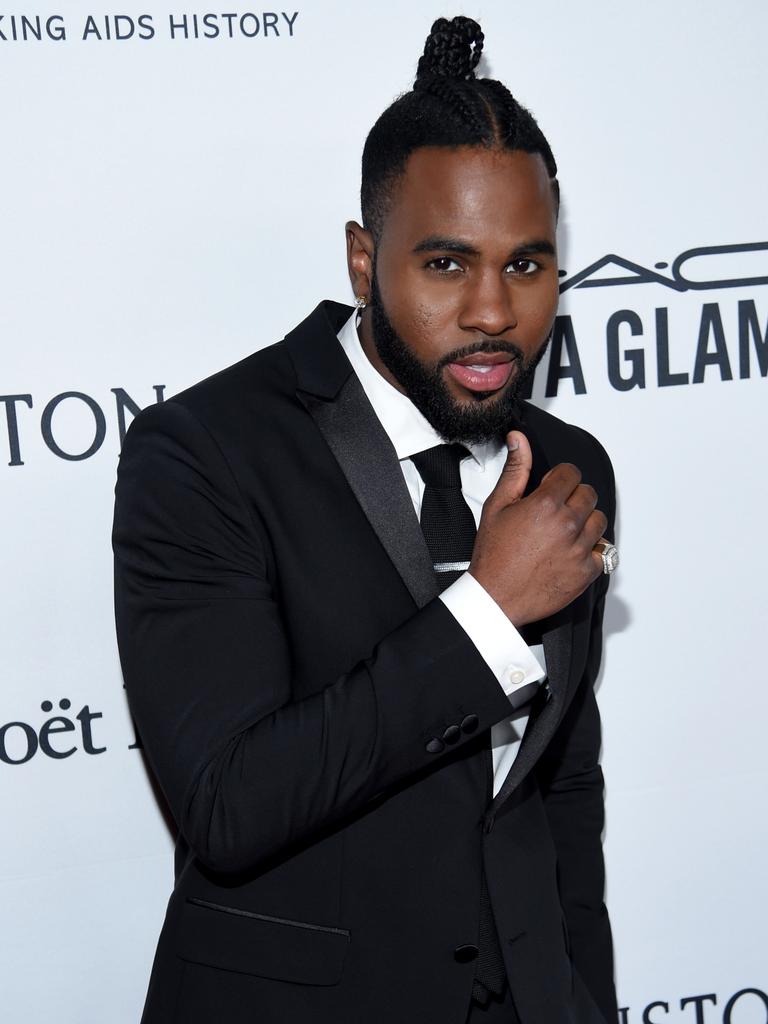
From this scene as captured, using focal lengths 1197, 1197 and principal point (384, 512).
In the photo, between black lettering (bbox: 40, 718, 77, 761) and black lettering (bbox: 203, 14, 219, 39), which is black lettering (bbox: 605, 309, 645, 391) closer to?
black lettering (bbox: 203, 14, 219, 39)

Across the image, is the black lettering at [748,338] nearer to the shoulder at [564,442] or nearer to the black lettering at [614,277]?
the black lettering at [614,277]

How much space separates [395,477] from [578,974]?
2.57 ft

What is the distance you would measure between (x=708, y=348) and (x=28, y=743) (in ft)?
4.53

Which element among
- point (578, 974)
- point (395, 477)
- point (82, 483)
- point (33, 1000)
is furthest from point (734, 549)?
point (33, 1000)

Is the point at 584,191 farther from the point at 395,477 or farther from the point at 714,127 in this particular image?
the point at 395,477

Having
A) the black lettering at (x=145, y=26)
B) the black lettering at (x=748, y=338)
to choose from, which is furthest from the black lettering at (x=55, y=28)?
the black lettering at (x=748, y=338)

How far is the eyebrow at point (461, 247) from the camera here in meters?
1.42

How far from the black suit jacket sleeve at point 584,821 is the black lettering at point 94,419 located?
80 centimetres

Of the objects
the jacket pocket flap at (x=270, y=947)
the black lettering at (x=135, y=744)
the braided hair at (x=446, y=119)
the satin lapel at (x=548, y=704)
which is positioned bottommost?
the jacket pocket flap at (x=270, y=947)

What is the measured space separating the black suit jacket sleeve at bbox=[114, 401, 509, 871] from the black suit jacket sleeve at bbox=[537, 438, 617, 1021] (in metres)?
0.55

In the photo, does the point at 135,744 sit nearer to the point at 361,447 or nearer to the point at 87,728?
the point at 87,728

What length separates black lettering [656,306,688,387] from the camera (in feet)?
7.13

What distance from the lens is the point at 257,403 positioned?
4.83 feet

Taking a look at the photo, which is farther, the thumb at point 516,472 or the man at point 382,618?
the thumb at point 516,472
